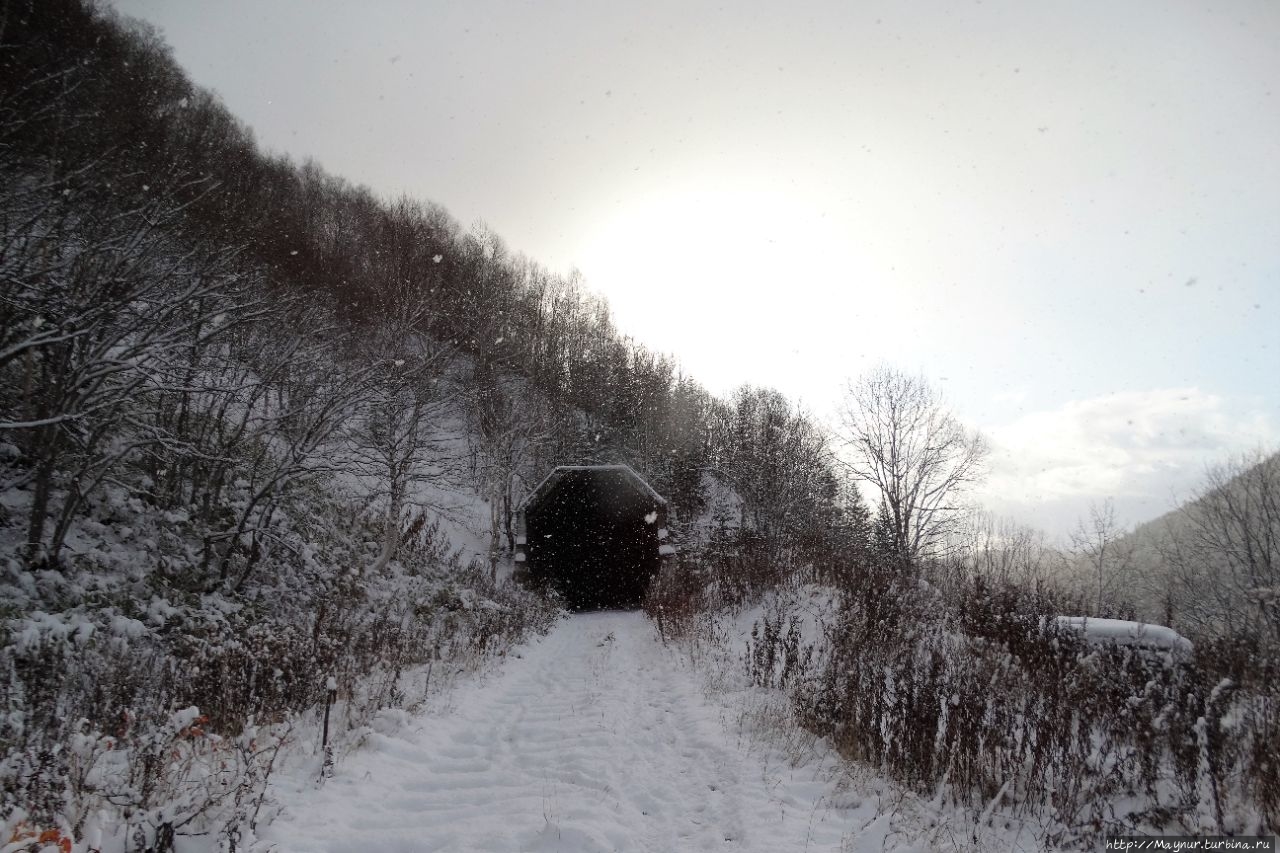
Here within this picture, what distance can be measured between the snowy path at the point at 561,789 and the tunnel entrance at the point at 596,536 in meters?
12.5

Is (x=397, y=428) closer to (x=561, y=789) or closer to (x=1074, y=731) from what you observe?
(x=561, y=789)

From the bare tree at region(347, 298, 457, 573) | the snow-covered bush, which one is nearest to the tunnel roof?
the bare tree at region(347, 298, 457, 573)

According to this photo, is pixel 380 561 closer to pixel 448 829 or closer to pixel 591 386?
pixel 448 829

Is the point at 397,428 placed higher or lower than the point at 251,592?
higher

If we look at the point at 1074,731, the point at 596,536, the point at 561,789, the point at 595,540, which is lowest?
the point at 561,789

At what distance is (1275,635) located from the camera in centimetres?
745

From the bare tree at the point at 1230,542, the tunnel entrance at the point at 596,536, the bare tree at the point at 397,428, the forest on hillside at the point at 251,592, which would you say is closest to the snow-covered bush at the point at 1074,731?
the forest on hillside at the point at 251,592

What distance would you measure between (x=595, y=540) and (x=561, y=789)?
1624cm

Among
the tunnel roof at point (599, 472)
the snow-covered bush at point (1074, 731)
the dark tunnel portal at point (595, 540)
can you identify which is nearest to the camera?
the snow-covered bush at point (1074, 731)

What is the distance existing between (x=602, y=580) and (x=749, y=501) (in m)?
13.8

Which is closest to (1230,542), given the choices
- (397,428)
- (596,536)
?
(596,536)

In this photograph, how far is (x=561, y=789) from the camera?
4.04 m

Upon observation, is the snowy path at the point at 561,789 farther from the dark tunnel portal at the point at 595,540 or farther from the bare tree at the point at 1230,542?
the bare tree at the point at 1230,542

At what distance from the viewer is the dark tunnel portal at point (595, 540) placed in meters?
19.6
